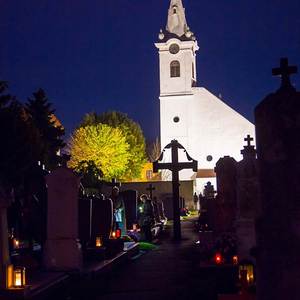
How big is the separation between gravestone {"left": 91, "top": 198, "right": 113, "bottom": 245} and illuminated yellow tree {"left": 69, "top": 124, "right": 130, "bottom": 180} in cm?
4404

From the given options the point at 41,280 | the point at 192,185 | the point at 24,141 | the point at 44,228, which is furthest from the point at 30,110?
the point at 41,280

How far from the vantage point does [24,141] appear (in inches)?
1298

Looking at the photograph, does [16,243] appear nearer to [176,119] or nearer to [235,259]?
[235,259]

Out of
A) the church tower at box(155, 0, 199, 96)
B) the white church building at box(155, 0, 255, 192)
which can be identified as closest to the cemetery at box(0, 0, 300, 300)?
the white church building at box(155, 0, 255, 192)

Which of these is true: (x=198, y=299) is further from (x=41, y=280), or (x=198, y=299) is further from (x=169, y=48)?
(x=169, y=48)

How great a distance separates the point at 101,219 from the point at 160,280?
170 inches

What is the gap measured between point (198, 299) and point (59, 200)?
4.29 m

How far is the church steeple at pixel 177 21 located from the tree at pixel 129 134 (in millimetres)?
12266

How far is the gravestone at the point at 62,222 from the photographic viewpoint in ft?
36.3

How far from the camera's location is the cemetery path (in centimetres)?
873

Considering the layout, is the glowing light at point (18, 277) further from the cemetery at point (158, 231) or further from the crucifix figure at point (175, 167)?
the crucifix figure at point (175, 167)

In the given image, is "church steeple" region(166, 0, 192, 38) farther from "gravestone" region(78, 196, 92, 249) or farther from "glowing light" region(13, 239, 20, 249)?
"gravestone" region(78, 196, 92, 249)

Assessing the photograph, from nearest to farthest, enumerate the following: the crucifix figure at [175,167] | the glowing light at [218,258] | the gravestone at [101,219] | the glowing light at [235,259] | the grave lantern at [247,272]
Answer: the grave lantern at [247,272] < the glowing light at [235,259] < the glowing light at [218,258] < the gravestone at [101,219] < the crucifix figure at [175,167]

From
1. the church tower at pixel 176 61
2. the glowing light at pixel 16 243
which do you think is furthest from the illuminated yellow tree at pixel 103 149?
the glowing light at pixel 16 243
